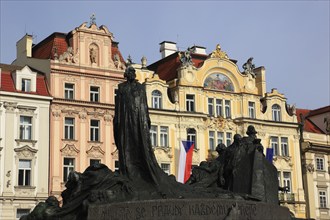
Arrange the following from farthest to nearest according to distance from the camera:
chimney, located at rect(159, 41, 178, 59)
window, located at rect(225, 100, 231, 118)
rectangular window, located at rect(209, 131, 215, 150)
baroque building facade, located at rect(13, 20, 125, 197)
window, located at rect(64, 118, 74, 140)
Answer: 1. chimney, located at rect(159, 41, 178, 59)
2. window, located at rect(225, 100, 231, 118)
3. rectangular window, located at rect(209, 131, 215, 150)
4. window, located at rect(64, 118, 74, 140)
5. baroque building facade, located at rect(13, 20, 125, 197)

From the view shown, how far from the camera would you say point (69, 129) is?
34.6 metres

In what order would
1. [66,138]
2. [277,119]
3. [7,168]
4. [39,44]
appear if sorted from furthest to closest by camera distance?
1. [277,119]
2. [39,44]
3. [66,138]
4. [7,168]

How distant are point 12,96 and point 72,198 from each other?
73.9ft

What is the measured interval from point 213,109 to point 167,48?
6333 millimetres

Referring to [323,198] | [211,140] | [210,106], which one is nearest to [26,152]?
[211,140]

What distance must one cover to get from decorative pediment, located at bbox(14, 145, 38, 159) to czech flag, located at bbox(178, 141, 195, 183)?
24.7 feet

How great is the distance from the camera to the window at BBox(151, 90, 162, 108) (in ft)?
123

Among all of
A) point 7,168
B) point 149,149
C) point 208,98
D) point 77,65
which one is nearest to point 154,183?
point 149,149

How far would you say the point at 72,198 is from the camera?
11.5 m

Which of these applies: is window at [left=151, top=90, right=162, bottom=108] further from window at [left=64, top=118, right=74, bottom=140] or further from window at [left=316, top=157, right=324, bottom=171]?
window at [left=316, top=157, right=324, bottom=171]

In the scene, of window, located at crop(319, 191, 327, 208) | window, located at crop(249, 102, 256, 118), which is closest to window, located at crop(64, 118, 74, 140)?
window, located at crop(249, 102, 256, 118)

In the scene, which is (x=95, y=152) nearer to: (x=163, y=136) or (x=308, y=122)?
(x=163, y=136)

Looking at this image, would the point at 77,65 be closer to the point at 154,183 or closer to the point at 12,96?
the point at 12,96

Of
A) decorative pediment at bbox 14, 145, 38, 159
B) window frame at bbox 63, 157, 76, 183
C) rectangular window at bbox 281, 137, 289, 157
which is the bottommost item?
window frame at bbox 63, 157, 76, 183
